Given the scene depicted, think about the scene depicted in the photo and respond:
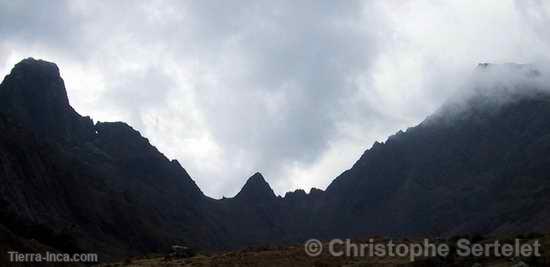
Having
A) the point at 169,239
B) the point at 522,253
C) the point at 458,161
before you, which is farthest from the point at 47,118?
the point at 522,253

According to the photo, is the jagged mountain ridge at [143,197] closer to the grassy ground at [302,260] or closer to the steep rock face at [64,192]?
the steep rock face at [64,192]

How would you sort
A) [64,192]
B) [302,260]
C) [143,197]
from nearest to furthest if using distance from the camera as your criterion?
[302,260] < [64,192] < [143,197]

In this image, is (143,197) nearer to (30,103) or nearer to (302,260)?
(30,103)

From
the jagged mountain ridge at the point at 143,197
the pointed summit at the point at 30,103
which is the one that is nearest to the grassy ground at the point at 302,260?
the jagged mountain ridge at the point at 143,197

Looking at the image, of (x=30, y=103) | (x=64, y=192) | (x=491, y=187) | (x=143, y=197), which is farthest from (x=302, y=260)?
(x=30, y=103)

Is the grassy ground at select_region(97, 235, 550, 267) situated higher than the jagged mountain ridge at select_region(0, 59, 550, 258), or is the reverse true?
the jagged mountain ridge at select_region(0, 59, 550, 258)

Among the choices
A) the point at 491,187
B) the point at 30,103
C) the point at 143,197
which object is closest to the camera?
the point at 491,187

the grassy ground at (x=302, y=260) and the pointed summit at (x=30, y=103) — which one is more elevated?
the pointed summit at (x=30, y=103)

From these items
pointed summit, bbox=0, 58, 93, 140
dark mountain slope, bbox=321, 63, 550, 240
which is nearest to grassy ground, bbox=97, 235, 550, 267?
dark mountain slope, bbox=321, 63, 550, 240

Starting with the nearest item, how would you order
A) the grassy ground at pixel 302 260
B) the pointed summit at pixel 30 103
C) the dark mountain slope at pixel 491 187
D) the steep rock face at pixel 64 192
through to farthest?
the grassy ground at pixel 302 260, the steep rock face at pixel 64 192, the dark mountain slope at pixel 491 187, the pointed summit at pixel 30 103

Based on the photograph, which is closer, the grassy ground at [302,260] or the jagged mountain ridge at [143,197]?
the grassy ground at [302,260]

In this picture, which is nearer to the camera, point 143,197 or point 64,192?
point 64,192

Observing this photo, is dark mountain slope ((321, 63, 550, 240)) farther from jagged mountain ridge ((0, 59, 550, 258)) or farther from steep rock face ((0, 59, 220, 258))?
steep rock face ((0, 59, 220, 258))

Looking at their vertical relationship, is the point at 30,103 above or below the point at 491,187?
above
